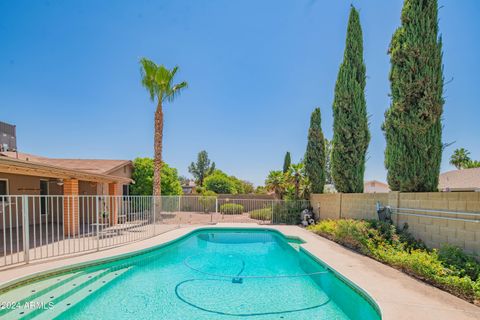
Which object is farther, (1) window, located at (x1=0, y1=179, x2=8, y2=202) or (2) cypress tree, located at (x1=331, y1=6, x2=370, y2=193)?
(2) cypress tree, located at (x1=331, y1=6, x2=370, y2=193)

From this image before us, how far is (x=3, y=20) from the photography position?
787 centimetres

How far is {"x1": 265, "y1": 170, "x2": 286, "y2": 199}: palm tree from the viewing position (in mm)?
15984

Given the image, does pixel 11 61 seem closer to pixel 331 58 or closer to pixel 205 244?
pixel 205 244

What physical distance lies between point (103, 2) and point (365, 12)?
449 inches

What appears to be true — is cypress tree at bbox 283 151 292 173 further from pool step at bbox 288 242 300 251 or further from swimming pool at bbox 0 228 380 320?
swimming pool at bbox 0 228 380 320

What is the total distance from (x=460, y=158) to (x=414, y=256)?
122 ft

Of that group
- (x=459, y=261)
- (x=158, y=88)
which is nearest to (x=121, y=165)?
(x=158, y=88)

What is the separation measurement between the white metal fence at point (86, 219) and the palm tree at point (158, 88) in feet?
8.55

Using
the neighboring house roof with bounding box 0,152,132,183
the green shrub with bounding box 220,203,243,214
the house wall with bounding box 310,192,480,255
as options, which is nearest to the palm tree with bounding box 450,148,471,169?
the green shrub with bounding box 220,203,243,214

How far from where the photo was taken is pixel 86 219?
13180 mm

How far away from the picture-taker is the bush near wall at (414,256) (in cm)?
427

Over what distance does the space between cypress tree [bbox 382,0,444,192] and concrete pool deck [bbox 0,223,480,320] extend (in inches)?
118

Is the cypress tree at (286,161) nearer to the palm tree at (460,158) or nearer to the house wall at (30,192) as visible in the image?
the house wall at (30,192)

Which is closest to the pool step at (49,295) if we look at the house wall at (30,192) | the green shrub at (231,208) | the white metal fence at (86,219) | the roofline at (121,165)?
the white metal fence at (86,219)
